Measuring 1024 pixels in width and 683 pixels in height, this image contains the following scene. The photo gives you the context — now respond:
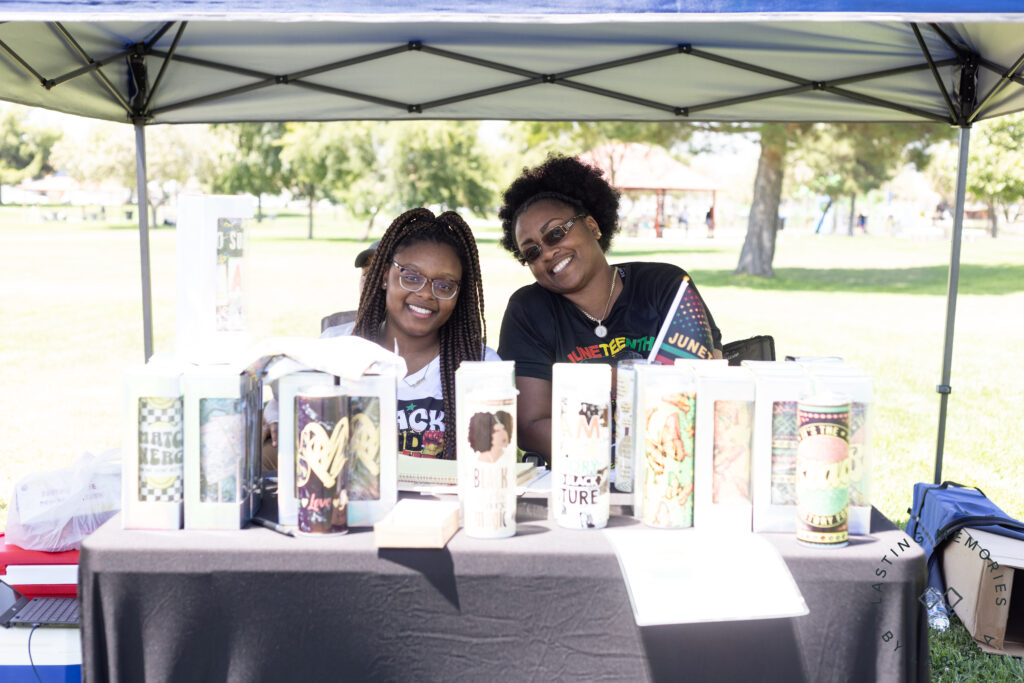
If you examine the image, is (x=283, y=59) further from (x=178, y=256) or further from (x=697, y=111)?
(x=178, y=256)

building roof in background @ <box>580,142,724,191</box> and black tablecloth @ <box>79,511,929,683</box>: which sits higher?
building roof in background @ <box>580,142,724,191</box>

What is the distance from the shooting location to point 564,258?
316 cm

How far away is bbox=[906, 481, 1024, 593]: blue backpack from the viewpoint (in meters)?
3.26

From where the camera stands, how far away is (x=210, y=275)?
178 centimetres

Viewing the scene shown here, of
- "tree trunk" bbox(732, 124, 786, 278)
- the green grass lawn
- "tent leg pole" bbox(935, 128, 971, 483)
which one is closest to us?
"tent leg pole" bbox(935, 128, 971, 483)

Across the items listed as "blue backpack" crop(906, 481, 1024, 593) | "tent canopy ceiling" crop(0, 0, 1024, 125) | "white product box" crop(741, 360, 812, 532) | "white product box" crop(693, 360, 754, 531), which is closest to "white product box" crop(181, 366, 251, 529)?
"white product box" crop(693, 360, 754, 531)

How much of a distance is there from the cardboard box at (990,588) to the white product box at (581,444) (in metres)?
1.94

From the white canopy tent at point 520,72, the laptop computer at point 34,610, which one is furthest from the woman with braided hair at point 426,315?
the laptop computer at point 34,610

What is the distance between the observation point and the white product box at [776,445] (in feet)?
5.56

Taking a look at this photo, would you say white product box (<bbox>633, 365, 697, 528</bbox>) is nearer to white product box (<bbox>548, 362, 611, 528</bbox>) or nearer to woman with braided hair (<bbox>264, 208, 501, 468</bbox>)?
white product box (<bbox>548, 362, 611, 528</bbox>)

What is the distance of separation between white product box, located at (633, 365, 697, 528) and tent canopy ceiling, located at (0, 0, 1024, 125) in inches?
64.3

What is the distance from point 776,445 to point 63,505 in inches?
64.9

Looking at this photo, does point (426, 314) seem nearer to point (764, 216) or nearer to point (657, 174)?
point (764, 216)

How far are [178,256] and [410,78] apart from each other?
2532mm
